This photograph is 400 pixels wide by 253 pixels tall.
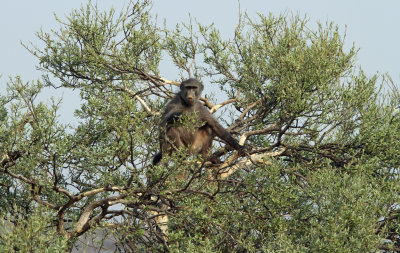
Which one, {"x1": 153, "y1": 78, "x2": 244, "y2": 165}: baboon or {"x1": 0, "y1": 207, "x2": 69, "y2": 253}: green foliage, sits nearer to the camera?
{"x1": 0, "y1": 207, "x2": 69, "y2": 253}: green foliage

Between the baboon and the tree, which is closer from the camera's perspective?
the tree

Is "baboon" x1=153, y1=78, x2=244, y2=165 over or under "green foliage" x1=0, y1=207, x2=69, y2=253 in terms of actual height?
over

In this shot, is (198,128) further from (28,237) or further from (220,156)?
(28,237)

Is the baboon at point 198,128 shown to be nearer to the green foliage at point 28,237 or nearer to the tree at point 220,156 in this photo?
the tree at point 220,156

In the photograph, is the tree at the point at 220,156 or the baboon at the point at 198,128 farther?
the baboon at the point at 198,128

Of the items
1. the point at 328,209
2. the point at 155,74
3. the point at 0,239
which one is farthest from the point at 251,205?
the point at 155,74

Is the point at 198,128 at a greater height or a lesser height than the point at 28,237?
greater

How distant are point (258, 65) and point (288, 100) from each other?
127 cm

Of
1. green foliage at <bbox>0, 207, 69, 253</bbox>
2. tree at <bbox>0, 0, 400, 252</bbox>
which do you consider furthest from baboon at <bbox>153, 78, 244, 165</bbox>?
green foliage at <bbox>0, 207, 69, 253</bbox>

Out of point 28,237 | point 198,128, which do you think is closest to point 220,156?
point 198,128

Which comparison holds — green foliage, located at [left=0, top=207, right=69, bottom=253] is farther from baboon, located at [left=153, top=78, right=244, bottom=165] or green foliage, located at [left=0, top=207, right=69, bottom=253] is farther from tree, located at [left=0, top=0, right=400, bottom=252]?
baboon, located at [left=153, top=78, right=244, bottom=165]

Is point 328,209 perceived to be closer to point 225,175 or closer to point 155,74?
point 225,175

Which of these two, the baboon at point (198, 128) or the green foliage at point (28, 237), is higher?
A: the baboon at point (198, 128)

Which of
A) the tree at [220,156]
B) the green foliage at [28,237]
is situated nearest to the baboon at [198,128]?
the tree at [220,156]
